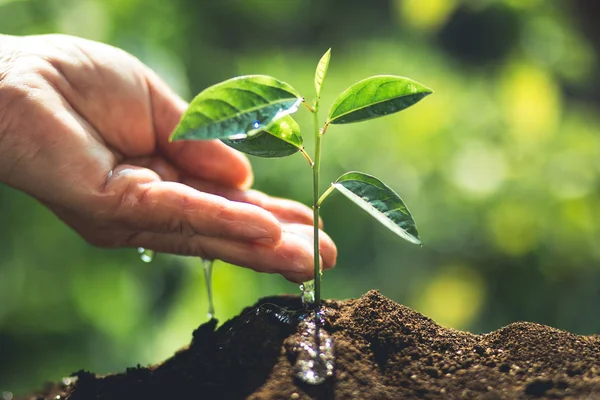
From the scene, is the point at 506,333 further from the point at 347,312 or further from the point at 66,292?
the point at 66,292

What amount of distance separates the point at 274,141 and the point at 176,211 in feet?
0.88

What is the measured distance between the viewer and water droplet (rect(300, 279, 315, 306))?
113cm

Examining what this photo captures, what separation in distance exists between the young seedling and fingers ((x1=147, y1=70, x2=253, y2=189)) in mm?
513

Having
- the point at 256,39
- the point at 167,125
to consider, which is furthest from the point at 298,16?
the point at 167,125

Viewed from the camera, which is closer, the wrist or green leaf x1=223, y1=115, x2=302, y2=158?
green leaf x1=223, y1=115, x2=302, y2=158

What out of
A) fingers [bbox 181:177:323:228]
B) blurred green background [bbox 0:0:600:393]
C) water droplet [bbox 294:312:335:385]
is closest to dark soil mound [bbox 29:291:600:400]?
water droplet [bbox 294:312:335:385]

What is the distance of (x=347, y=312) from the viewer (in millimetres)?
1089

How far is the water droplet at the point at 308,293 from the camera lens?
1.13 meters

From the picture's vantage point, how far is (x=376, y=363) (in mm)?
997

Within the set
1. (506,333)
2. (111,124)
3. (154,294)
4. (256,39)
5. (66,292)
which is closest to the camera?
(506,333)

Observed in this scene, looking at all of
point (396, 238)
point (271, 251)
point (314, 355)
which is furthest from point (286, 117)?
point (396, 238)

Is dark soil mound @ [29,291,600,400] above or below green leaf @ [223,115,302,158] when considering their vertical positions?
below

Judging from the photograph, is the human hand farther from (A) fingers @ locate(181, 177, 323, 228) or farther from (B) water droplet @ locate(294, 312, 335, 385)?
(B) water droplet @ locate(294, 312, 335, 385)

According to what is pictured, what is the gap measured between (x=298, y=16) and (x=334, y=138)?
176 cm
